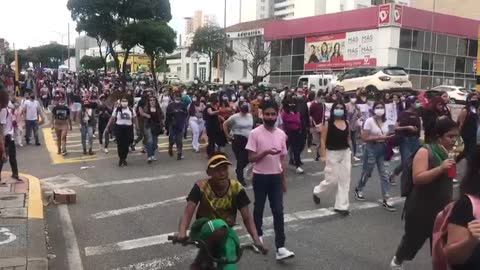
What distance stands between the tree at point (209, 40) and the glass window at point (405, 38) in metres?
20.9

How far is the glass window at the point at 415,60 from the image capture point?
143 feet

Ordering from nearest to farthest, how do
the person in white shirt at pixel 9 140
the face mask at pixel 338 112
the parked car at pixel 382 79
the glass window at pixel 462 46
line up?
the face mask at pixel 338 112 → the person in white shirt at pixel 9 140 → the parked car at pixel 382 79 → the glass window at pixel 462 46

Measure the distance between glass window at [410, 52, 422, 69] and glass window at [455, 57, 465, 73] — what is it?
5.53m

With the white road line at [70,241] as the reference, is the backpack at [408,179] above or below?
above

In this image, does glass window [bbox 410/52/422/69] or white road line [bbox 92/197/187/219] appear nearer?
white road line [bbox 92/197/187/219]

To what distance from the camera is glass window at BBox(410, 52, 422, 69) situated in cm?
4347

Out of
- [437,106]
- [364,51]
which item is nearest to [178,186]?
[437,106]

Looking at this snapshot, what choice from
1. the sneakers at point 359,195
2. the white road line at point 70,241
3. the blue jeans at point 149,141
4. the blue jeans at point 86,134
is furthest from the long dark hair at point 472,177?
the blue jeans at point 86,134

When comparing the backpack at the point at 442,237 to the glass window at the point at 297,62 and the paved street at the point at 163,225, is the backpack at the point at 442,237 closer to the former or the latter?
the paved street at the point at 163,225

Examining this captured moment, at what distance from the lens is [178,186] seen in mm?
10109

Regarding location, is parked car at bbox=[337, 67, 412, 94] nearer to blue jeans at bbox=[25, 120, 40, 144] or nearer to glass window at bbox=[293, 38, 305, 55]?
blue jeans at bbox=[25, 120, 40, 144]

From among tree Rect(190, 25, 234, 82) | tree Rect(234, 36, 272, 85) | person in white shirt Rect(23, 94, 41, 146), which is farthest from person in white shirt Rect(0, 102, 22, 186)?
tree Rect(190, 25, 234, 82)

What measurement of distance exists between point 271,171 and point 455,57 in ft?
151

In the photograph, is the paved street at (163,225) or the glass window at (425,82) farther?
the glass window at (425,82)
